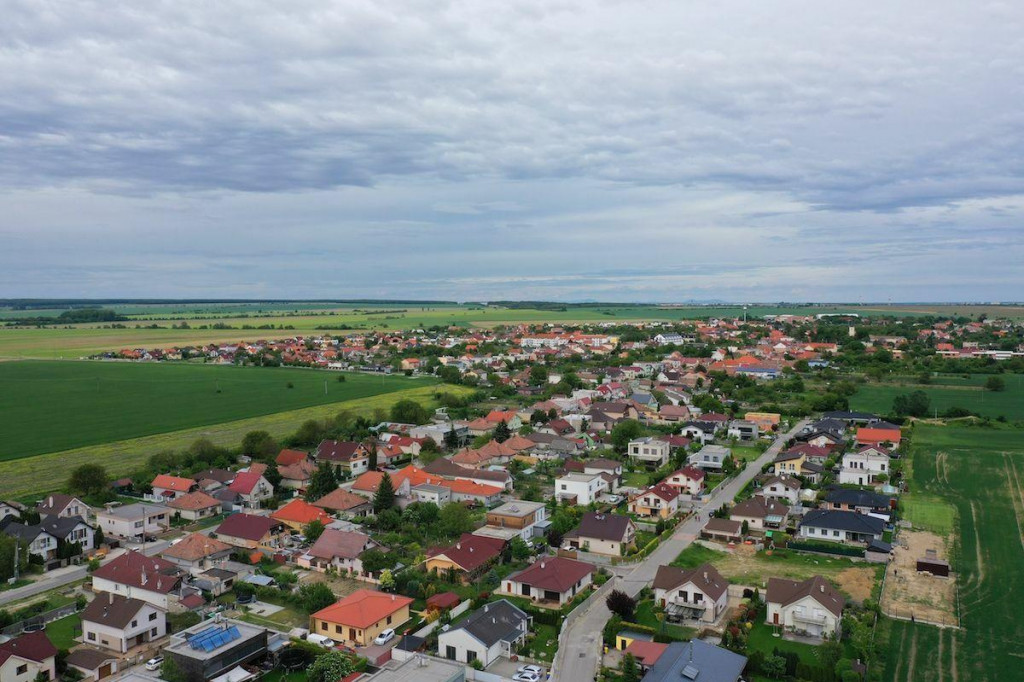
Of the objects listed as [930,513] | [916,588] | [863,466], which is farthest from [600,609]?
[863,466]

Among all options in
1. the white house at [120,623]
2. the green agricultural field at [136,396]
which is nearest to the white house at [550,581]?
the white house at [120,623]

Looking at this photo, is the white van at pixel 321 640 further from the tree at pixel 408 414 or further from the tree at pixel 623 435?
the tree at pixel 408 414

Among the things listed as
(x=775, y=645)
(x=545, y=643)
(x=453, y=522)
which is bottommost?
(x=545, y=643)

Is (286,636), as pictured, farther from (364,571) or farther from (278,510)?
(278,510)

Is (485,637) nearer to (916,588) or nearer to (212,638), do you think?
(212,638)

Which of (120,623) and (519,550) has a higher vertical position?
(120,623)

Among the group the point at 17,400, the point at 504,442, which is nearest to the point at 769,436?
the point at 504,442

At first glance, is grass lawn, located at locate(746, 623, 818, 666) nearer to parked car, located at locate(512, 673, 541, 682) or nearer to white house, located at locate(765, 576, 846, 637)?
white house, located at locate(765, 576, 846, 637)

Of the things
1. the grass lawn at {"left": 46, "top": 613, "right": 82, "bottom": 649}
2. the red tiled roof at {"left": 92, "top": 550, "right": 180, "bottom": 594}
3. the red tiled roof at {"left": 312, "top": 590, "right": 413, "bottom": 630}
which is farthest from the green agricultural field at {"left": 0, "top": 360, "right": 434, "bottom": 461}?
the red tiled roof at {"left": 312, "top": 590, "right": 413, "bottom": 630}
